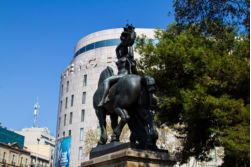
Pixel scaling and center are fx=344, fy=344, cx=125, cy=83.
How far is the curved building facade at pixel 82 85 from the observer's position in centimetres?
4969

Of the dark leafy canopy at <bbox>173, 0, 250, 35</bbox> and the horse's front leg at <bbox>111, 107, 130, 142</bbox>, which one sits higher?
the dark leafy canopy at <bbox>173, 0, 250, 35</bbox>

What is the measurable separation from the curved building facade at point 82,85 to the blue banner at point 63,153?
67 centimetres

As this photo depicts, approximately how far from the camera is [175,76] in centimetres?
1723

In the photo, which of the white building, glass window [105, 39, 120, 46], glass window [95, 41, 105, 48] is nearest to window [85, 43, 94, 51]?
glass window [95, 41, 105, 48]

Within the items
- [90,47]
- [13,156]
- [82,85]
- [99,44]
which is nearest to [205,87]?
[82,85]

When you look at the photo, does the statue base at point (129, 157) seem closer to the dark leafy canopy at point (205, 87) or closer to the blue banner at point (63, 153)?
the dark leafy canopy at point (205, 87)

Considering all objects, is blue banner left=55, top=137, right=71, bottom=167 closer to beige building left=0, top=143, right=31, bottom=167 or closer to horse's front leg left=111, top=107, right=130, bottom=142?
beige building left=0, top=143, right=31, bottom=167

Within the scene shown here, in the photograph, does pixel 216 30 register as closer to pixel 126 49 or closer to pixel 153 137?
pixel 126 49

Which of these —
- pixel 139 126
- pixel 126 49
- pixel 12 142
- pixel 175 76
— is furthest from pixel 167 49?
pixel 12 142

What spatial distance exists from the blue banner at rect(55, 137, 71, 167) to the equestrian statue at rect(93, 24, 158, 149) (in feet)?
138

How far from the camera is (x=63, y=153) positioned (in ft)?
162

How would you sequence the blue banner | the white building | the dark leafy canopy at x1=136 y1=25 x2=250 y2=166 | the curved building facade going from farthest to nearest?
1. the white building
2. the curved building facade
3. the blue banner
4. the dark leafy canopy at x1=136 y1=25 x2=250 y2=166

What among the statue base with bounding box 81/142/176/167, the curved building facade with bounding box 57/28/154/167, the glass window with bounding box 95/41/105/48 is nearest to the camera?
the statue base with bounding box 81/142/176/167

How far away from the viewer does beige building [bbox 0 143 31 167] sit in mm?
66938
